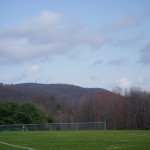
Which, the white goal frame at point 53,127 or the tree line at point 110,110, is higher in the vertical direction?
the tree line at point 110,110

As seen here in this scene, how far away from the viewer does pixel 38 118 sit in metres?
55.2

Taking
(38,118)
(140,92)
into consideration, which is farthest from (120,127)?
(38,118)

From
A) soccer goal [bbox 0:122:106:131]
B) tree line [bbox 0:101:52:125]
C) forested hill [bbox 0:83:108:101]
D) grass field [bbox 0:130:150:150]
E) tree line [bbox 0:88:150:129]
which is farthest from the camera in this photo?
forested hill [bbox 0:83:108:101]

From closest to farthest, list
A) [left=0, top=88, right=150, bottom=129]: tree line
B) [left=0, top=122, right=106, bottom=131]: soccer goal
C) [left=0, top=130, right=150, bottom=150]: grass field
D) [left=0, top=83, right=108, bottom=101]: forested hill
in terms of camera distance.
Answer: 1. [left=0, top=130, right=150, bottom=150]: grass field
2. [left=0, top=122, right=106, bottom=131]: soccer goal
3. [left=0, top=88, right=150, bottom=129]: tree line
4. [left=0, top=83, right=108, bottom=101]: forested hill

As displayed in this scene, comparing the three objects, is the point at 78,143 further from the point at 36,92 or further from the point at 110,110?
the point at 36,92

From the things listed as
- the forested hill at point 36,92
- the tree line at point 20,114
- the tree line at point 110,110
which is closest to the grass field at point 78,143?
the tree line at point 20,114

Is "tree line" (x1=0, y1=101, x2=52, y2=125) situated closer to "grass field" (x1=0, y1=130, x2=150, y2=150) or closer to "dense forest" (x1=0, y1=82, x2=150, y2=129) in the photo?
"dense forest" (x1=0, y1=82, x2=150, y2=129)

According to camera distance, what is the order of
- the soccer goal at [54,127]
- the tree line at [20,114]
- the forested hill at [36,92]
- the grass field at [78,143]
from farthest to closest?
the forested hill at [36,92] < the tree line at [20,114] < the soccer goal at [54,127] < the grass field at [78,143]

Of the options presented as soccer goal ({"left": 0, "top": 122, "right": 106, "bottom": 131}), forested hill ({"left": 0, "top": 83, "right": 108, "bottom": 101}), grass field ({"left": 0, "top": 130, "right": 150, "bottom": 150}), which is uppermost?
forested hill ({"left": 0, "top": 83, "right": 108, "bottom": 101})

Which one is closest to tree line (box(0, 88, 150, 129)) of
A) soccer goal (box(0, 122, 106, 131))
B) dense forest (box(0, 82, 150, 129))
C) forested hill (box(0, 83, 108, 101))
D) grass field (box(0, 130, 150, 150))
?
dense forest (box(0, 82, 150, 129))

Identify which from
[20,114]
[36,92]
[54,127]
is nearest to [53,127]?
[54,127]

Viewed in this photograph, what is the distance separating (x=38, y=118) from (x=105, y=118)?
20.5 meters

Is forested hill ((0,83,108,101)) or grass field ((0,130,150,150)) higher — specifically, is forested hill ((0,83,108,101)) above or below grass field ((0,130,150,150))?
above

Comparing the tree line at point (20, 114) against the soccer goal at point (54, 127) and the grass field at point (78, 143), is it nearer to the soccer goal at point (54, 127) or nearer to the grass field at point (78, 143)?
the soccer goal at point (54, 127)
